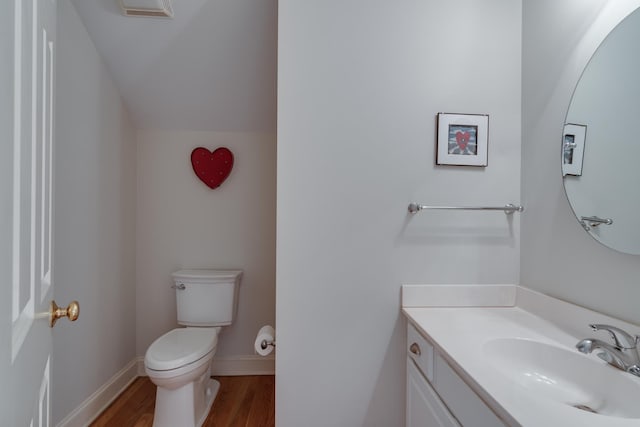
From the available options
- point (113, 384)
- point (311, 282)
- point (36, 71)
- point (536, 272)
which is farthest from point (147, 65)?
point (536, 272)

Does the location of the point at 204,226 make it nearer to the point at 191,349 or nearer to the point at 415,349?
the point at 191,349

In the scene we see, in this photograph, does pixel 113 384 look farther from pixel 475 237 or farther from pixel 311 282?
pixel 475 237

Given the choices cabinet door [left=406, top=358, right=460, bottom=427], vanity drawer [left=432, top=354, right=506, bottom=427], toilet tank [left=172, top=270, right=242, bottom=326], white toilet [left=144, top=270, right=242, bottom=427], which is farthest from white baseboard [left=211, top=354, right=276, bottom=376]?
vanity drawer [left=432, top=354, right=506, bottom=427]

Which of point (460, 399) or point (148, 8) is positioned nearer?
point (460, 399)

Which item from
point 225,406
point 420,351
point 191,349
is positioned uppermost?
point 420,351

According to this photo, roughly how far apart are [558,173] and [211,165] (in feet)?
6.57

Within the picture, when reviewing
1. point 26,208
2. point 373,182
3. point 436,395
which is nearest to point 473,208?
point 373,182

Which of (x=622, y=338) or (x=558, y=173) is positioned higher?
(x=558, y=173)

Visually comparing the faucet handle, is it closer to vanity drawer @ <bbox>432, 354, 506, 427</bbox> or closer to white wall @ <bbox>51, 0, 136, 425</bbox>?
vanity drawer @ <bbox>432, 354, 506, 427</bbox>

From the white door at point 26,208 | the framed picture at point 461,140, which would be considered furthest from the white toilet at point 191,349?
the framed picture at point 461,140

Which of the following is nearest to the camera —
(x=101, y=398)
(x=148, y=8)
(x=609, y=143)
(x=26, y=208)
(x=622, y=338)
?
(x=26, y=208)

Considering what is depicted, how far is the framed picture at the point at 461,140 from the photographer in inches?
52.7

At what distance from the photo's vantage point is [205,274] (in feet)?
6.68

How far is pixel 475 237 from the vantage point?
1359 millimetres
